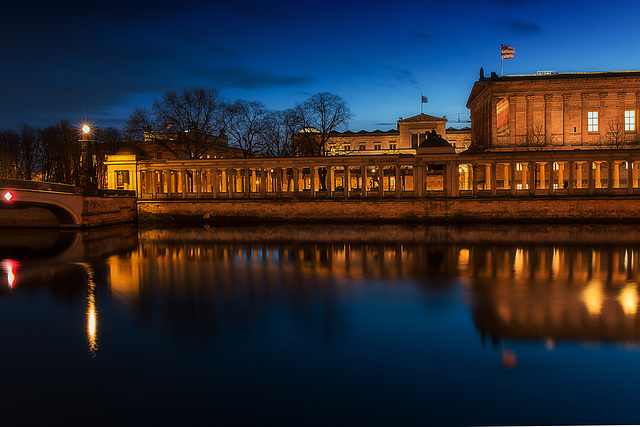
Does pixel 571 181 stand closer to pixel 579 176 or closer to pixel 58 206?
pixel 579 176

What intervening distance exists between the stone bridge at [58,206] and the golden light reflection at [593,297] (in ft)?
119

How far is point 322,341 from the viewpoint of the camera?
12.6 meters

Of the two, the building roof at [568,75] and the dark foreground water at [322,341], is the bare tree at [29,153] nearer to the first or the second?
the dark foreground water at [322,341]

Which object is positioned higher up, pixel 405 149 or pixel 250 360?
pixel 405 149

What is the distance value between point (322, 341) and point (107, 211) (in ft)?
137

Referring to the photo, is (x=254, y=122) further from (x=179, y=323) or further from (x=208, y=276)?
(x=179, y=323)

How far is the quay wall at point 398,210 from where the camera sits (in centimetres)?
4869

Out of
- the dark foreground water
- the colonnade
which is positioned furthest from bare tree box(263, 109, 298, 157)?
the dark foreground water

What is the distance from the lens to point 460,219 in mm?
49844

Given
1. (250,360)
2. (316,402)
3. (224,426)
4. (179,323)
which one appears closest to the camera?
(224,426)

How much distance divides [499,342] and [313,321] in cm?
511

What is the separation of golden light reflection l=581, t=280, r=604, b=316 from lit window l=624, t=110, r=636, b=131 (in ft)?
183

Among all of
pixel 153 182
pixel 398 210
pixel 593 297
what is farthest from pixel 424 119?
pixel 593 297

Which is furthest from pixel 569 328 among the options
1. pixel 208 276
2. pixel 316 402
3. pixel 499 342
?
pixel 208 276
